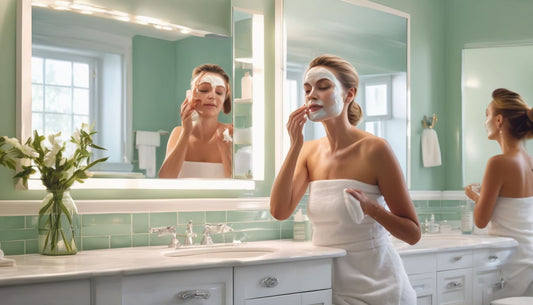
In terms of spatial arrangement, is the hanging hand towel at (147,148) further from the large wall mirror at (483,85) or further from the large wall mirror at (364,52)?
the large wall mirror at (483,85)

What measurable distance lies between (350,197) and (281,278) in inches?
16.1

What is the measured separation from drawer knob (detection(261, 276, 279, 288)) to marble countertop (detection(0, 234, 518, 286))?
0.07 meters

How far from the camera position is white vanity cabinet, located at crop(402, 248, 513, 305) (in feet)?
9.51

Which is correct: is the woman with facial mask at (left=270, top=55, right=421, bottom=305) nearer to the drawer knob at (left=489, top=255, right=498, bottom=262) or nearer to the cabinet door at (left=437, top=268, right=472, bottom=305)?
the cabinet door at (left=437, top=268, right=472, bottom=305)

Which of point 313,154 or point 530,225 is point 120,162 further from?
point 530,225

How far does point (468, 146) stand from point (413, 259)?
1.50 meters

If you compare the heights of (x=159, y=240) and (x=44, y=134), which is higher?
(x=44, y=134)

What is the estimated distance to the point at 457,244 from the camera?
3.14m

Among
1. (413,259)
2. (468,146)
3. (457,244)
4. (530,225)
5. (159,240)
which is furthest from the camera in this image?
(468,146)

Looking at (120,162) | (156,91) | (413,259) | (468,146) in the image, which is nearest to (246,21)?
(156,91)

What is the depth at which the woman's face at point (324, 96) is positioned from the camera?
2.52m

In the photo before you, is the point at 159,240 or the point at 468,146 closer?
the point at 159,240

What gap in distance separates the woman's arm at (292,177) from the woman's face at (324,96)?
0.16 feet

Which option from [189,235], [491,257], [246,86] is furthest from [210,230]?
[491,257]
